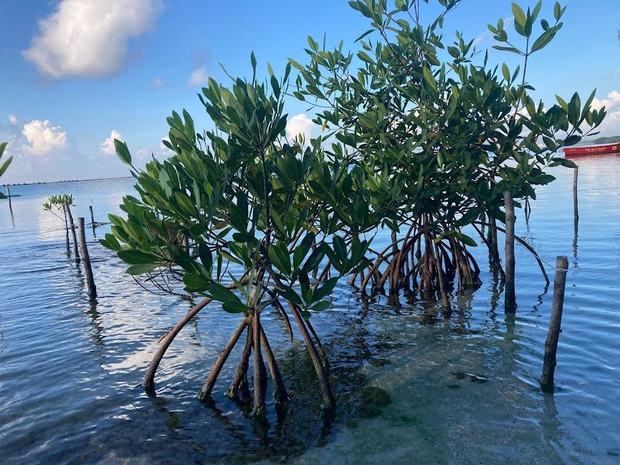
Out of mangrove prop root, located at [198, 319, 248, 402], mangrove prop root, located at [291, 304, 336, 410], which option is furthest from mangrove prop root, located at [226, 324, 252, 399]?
mangrove prop root, located at [291, 304, 336, 410]

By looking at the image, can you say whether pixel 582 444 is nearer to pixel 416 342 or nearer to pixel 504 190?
pixel 416 342

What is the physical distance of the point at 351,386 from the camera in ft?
21.2

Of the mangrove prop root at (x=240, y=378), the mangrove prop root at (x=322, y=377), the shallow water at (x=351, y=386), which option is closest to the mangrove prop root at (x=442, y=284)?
the shallow water at (x=351, y=386)

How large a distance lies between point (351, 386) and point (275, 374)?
4.31ft

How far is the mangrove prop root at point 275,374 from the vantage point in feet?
18.4

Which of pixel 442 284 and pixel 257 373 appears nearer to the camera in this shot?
pixel 257 373

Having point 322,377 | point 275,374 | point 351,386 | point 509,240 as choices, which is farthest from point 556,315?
point 275,374

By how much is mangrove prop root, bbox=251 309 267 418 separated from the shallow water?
0.20 m

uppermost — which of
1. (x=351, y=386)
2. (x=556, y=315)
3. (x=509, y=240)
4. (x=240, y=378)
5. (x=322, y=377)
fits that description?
(x=509, y=240)

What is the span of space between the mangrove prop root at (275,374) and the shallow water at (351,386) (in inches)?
6.3

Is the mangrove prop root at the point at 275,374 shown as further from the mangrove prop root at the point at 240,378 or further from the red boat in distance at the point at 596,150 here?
the red boat in distance at the point at 596,150

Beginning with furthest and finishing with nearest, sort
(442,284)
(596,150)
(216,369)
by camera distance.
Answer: (596,150) → (442,284) → (216,369)

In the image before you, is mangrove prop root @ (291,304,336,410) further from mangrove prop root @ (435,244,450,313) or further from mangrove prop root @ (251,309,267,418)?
mangrove prop root @ (435,244,450,313)

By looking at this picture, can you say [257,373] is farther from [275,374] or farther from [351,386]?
[351,386]
